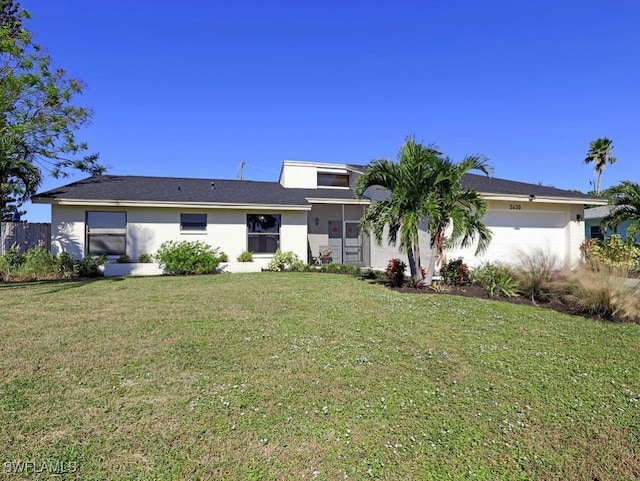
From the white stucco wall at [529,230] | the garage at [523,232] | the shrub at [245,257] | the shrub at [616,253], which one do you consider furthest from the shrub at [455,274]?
the shrub at [245,257]

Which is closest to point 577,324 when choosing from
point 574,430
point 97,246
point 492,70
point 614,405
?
point 614,405

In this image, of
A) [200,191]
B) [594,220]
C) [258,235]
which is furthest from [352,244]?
[594,220]

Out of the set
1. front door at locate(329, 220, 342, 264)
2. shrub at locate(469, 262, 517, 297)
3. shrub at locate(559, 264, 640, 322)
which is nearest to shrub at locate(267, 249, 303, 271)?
front door at locate(329, 220, 342, 264)

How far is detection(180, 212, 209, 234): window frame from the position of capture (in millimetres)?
15094

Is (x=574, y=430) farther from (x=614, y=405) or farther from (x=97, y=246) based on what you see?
(x=97, y=246)

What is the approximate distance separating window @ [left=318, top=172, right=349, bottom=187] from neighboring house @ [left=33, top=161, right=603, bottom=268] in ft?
8.63

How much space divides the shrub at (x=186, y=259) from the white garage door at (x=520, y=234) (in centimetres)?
934

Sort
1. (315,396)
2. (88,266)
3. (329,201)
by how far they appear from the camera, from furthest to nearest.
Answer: (329,201) → (88,266) → (315,396)

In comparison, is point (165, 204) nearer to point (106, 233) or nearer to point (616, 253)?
point (106, 233)

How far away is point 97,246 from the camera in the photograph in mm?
14211

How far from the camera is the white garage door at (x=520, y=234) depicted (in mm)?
14602

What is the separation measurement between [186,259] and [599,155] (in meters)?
42.2

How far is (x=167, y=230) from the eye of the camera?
48.6ft

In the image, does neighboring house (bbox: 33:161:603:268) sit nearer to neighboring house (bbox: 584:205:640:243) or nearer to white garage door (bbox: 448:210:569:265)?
white garage door (bbox: 448:210:569:265)
